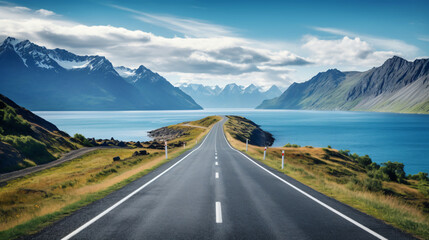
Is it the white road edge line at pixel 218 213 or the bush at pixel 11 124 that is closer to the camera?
the white road edge line at pixel 218 213

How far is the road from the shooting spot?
687cm

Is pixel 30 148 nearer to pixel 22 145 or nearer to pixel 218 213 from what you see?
pixel 22 145

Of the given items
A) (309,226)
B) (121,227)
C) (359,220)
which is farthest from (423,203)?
(121,227)

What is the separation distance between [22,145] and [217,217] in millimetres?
45978

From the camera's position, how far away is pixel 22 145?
42.3m

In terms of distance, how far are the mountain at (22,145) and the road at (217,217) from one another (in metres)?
33.6

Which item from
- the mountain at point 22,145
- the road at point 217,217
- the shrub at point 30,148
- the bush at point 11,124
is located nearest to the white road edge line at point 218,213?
the road at point 217,217

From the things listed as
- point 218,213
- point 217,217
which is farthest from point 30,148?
point 217,217

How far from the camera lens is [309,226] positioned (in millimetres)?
7535

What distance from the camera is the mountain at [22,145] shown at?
120ft

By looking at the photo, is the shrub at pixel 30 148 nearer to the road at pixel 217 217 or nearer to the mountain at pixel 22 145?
the mountain at pixel 22 145

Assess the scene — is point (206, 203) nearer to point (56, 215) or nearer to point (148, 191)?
point (148, 191)

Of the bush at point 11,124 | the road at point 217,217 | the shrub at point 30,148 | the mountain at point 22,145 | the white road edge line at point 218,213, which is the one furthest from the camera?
the bush at point 11,124

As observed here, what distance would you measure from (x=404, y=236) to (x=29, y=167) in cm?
4408
